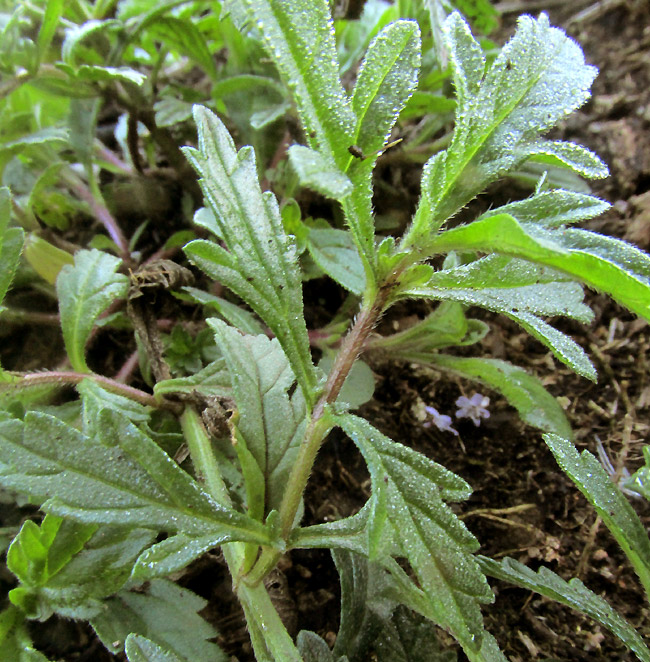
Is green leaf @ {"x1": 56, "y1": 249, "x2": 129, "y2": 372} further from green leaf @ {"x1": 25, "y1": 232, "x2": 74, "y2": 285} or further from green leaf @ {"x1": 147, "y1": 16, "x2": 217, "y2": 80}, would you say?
green leaf @ {"x1": 147, "y1": 16, "x2": 217, "y2": 80}

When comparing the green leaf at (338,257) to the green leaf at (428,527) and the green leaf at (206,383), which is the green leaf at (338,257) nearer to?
the green leaf at (206,383)

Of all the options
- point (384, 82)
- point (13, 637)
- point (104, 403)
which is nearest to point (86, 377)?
point (104, 403)

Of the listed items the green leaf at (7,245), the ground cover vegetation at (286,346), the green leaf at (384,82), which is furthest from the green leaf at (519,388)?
the green leaf at (7,245)

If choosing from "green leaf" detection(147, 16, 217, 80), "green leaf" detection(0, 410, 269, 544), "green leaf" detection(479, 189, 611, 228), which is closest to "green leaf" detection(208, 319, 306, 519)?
"green leaf" detection(0, 410, 269, 544)

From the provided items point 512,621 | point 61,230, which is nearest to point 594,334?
point 512,621

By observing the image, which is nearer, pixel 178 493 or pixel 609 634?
pixel 178 493

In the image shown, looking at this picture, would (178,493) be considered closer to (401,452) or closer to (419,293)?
(401,452)

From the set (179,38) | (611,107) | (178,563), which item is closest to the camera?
(178,563)
